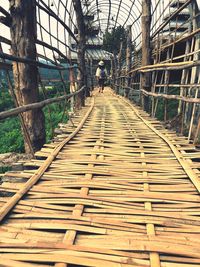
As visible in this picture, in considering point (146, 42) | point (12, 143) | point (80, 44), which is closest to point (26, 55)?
point (146, 42)

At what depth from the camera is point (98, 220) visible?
1.37 m

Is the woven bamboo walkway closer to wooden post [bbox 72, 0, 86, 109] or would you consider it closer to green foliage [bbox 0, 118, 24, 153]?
wooden post [bbox 72, 0, 86, 109]

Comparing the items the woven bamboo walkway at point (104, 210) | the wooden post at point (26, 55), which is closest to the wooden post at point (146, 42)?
the wooden post at point (26, 55)

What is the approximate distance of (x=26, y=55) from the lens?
109 inches

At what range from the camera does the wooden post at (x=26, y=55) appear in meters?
2.63

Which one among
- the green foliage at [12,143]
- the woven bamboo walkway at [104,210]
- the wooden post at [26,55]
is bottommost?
the green foliage at [12,143]

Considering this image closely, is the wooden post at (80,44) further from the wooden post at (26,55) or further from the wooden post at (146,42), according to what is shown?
the wooden post at (26,55)

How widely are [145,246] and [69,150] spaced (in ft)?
5.15

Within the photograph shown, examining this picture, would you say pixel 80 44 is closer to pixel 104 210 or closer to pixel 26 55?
pixel 26 55

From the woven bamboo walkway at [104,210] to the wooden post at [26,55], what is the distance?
543 millimetres

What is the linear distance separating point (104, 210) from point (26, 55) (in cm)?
190

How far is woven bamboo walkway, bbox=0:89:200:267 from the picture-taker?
3.65 ft

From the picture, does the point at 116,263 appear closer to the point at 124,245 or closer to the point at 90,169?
the point at 124,245

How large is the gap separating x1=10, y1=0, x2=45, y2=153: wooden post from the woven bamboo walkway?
543 mm
